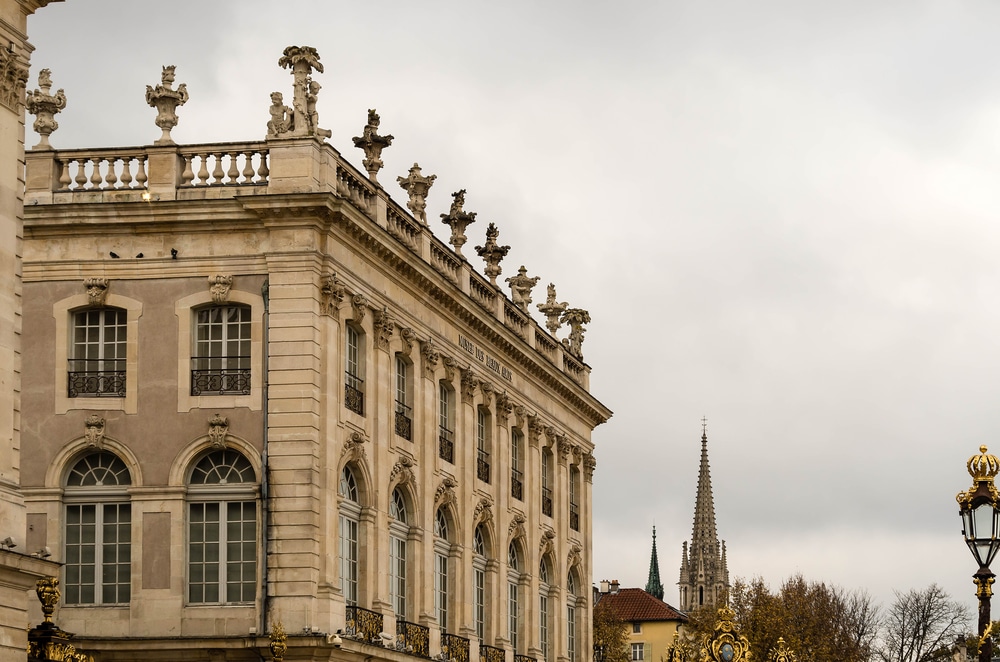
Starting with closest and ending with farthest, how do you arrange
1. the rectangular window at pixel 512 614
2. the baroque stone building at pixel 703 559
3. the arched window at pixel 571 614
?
1. the rectangular window at pixel 512 614
2. the arched window at pixel 571 614
3. the baroque stone building at pixel 703 559

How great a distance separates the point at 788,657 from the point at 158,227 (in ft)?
69.7

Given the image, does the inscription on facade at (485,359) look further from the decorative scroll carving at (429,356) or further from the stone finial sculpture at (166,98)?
the stone finial sculpture at (166,98)

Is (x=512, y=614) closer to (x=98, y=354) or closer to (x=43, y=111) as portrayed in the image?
(x=98, y=354)

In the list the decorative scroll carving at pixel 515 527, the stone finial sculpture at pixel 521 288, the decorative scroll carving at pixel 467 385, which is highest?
the stone finial sculpture at pixel 521 288

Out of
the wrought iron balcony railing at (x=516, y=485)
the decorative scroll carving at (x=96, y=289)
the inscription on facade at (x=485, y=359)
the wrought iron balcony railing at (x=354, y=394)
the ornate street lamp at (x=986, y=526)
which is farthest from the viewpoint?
the wrought iron balcony railing at (x=516, y=485)

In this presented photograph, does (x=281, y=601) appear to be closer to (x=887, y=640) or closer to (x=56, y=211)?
(x=56, y=211)

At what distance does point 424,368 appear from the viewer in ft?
164

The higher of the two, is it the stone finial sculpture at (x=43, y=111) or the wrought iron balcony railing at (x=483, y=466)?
the stone finial sculpture at (x=43, y=111)

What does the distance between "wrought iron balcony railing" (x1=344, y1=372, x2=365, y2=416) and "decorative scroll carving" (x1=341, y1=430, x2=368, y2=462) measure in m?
0.56

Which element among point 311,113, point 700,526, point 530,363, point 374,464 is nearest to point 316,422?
point 374,464

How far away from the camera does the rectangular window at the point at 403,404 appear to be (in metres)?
48.3

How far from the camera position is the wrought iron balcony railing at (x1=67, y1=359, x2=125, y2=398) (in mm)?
44031

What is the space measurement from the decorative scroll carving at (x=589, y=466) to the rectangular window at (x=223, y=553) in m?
23.9

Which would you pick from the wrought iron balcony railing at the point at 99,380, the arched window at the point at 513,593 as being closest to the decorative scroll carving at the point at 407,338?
the wrought iron balcony railing at the point at 99,380
